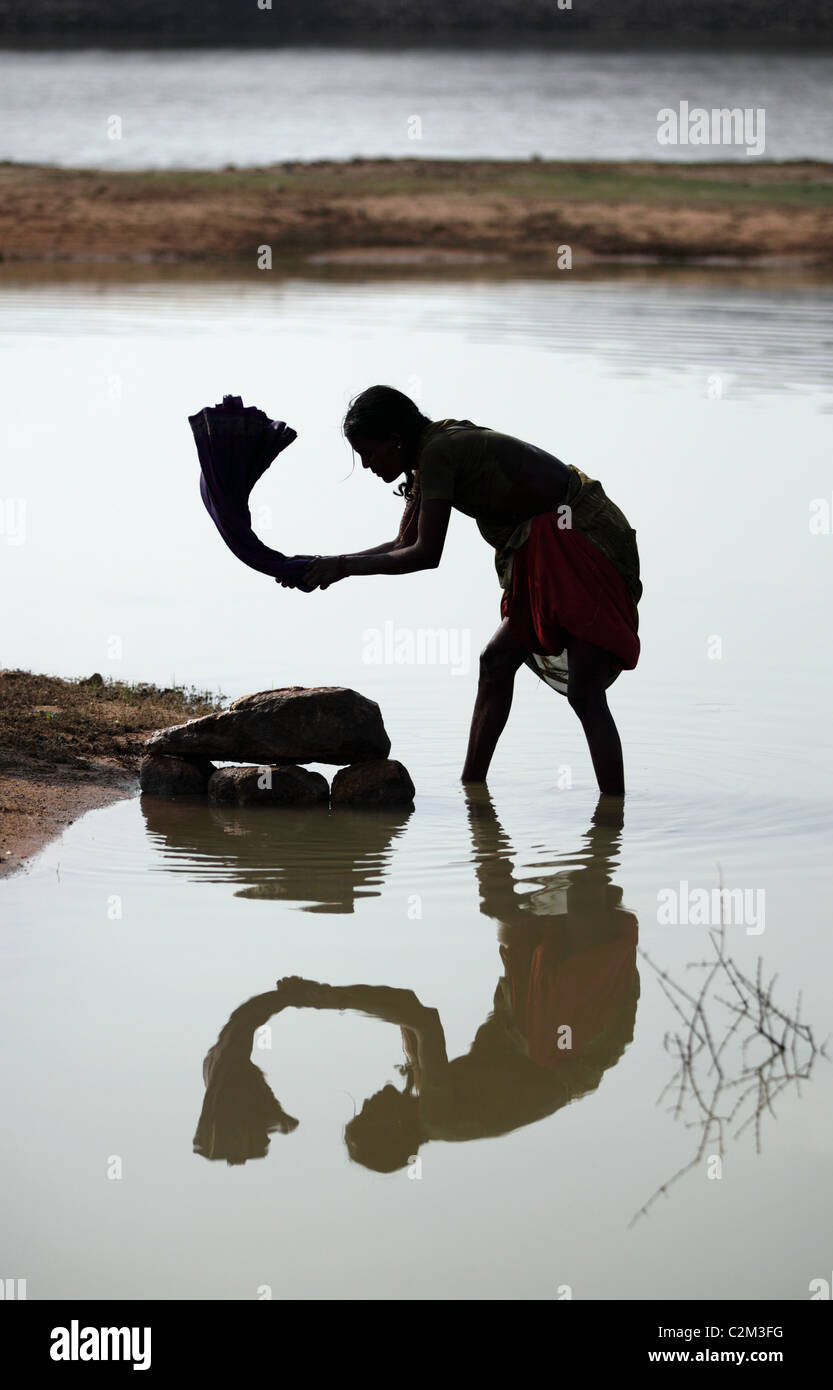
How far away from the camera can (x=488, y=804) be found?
6.66m

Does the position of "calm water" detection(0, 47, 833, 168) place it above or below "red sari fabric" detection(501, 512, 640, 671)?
above

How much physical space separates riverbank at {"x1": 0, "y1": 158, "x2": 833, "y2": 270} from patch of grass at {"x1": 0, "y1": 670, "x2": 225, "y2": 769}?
68.6 feet

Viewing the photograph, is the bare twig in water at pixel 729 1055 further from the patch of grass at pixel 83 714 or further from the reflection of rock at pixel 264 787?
the patch of grass at pixel 83 714

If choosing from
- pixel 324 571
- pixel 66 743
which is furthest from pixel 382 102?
pixel 324 571

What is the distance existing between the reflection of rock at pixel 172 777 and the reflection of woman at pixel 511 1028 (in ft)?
4.02

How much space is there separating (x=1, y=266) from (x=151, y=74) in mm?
41878

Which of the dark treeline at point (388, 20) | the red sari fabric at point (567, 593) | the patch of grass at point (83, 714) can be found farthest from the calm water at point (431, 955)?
the dark treeline at point (388, 20)

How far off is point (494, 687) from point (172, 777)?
1.17 metres

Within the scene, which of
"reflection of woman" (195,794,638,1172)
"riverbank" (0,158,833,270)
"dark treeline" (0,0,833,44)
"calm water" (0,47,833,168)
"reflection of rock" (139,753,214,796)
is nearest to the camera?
"reflection of woman" (195,794,638,1172)

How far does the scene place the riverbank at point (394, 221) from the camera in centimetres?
2980

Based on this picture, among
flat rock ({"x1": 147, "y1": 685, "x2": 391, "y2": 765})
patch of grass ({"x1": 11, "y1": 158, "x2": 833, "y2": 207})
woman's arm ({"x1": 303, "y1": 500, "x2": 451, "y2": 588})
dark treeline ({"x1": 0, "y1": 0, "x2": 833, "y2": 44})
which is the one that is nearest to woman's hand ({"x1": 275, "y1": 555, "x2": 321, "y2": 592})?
woman's arm ({"x1": 303, "y1": 500, "x2": 451, "y2": 588})

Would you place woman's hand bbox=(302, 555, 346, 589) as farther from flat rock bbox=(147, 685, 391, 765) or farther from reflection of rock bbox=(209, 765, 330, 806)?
reflection of rock bbox=(209, 765, 330, 806)

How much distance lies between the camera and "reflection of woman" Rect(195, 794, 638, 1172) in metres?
4.13
